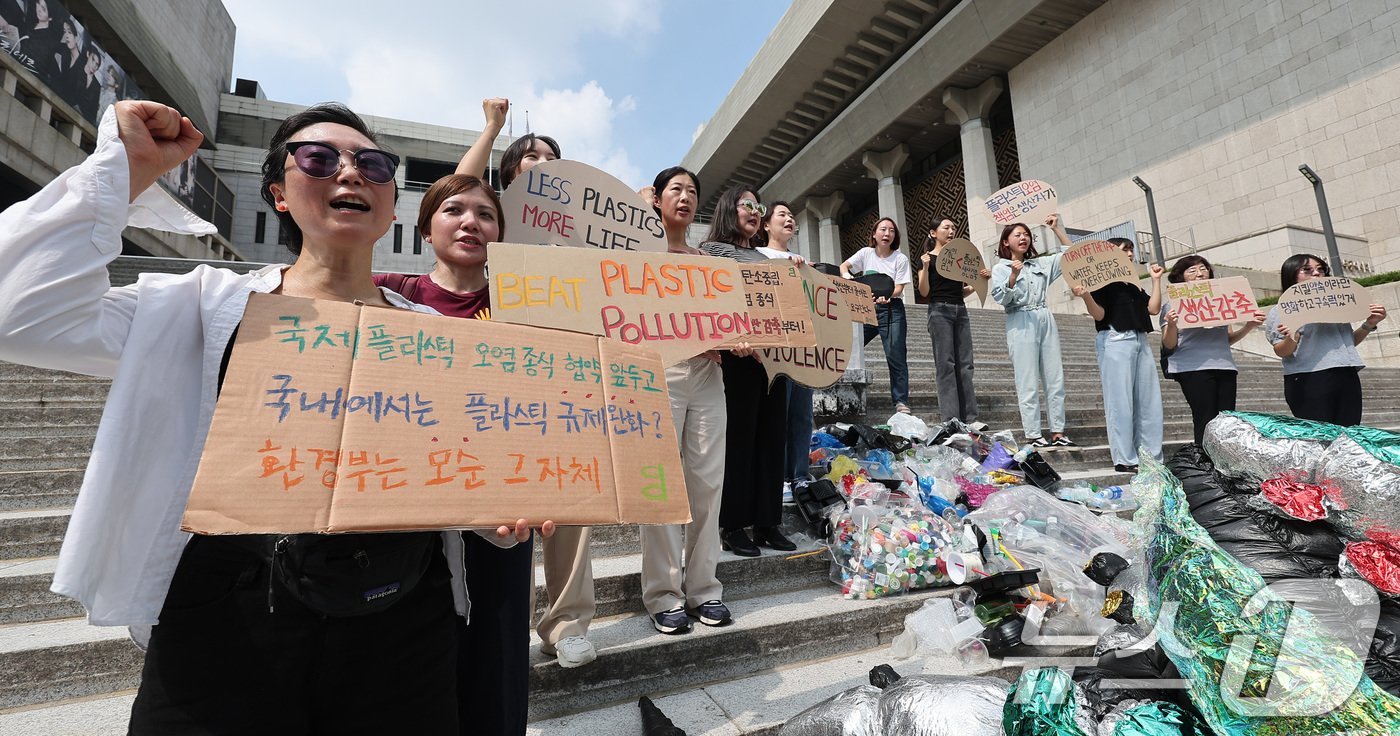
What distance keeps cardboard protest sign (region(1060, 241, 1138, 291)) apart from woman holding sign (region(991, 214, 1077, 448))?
290 millimetres

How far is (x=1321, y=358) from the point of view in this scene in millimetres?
4426

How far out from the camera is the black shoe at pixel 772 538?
3125 mm

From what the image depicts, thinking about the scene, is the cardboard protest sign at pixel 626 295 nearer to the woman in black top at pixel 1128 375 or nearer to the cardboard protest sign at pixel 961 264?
the cardboard protest sign at pixel 961 264

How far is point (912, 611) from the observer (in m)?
2.79

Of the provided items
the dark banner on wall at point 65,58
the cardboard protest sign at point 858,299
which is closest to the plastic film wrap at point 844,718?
the cardboard protest sign at point 858,299

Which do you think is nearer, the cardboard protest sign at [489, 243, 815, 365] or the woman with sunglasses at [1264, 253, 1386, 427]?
the cardboard protest sign at [489, 243, 815, 365]

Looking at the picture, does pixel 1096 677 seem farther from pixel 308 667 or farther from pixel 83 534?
pixel 83 534

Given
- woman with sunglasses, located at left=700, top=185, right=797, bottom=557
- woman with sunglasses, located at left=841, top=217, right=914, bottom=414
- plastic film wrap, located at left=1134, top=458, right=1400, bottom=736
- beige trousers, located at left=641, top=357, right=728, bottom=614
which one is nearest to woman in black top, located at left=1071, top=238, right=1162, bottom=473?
woman with sunglasses, located at left=841, top=217, right=914, bottom=414

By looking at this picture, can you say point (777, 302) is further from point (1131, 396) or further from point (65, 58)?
point (65, 58)

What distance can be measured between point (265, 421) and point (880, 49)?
26.1m

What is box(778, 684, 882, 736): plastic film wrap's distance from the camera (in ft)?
5.00

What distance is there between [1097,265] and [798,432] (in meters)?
2.76

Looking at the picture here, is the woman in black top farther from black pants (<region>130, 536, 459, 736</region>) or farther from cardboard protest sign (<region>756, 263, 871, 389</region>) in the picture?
black pants (<region>130, 536, 459, 736</region>)

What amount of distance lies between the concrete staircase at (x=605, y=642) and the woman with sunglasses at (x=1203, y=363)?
325cm
